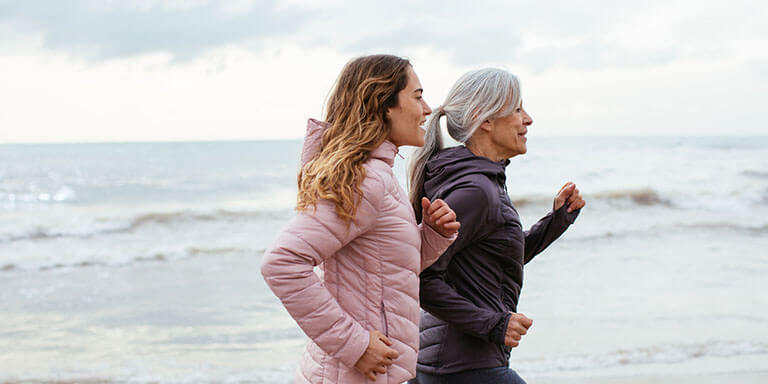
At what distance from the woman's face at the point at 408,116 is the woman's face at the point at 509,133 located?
1.49 ft

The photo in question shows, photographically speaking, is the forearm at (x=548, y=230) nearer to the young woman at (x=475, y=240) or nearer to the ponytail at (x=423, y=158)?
the young woman at (x=475, y=240)

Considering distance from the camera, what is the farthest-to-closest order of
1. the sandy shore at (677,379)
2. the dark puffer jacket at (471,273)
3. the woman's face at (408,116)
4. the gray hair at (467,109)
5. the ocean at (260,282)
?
1. the ocean at (260,282)
2. the sandy shore at (677,379)
3. the gray hair at (467,109)
4. the dark puffer jacket at (471,273)
5. the woman's face at (408,116)

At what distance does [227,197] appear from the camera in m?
17.5

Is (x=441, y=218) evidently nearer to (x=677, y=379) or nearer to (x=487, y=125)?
(x=487, y=125)

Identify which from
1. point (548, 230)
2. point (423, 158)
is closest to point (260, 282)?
point (548, 230)

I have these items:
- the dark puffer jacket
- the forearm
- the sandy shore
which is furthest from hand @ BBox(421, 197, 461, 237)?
the sandy shore

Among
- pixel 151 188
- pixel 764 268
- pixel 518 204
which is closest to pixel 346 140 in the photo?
pixel 764 268

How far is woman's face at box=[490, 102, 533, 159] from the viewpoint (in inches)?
90.9

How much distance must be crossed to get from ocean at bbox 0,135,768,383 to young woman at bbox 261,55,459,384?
0.59 meters

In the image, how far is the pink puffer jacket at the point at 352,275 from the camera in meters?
1.69

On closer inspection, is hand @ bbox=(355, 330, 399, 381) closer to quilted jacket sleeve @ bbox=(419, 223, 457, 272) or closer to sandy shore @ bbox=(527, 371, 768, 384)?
quilted jacket sleeve @ bbox=(419, 223, 457, 272)

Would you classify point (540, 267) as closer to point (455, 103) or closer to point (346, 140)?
point (455, 103)

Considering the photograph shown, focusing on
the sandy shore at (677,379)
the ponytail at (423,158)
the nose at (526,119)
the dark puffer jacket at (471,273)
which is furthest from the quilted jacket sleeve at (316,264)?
the sandy shore at (677,379)

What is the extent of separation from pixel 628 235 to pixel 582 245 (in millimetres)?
1648
